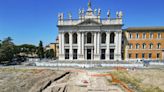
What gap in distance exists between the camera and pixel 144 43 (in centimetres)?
6053

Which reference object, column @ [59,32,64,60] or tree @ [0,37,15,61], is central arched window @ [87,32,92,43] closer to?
column @ [59,32,64,60]

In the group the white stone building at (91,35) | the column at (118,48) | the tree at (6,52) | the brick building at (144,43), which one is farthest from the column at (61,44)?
the brick building at (144,43)

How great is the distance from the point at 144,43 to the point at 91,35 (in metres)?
19.3

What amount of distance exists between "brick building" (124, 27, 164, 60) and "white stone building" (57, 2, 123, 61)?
442 centimetres

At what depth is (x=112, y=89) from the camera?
20.1 m

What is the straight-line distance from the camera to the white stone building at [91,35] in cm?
5878

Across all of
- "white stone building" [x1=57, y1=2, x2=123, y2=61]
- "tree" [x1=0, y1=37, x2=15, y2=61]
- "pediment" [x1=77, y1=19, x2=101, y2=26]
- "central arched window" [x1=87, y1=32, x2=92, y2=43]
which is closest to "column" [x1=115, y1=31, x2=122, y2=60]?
"white stone building" [x1=57, y1=2, x2=123, y2=61]

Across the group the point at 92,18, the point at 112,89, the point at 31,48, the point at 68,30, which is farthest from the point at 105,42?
the point at 31,48

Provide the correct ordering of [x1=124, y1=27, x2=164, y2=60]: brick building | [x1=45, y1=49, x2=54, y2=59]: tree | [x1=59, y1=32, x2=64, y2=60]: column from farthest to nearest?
[x1=45, y1=49, x2=54, y2=59]: tree < [x1=59, y1=32, x2=64, y2=60]: column < [x1=124, y1=27, x2=164, y2=60]: brick building

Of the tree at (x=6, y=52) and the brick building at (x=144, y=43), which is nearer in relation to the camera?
the tree at (x=6, y=52)

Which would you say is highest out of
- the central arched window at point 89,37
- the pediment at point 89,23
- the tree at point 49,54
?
the pediment at point 89,23

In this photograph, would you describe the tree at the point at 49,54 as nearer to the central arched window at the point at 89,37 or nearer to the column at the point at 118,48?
the central arched window at the point at 89,37

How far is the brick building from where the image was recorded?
59938 mm

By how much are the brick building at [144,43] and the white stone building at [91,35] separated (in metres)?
4.42
